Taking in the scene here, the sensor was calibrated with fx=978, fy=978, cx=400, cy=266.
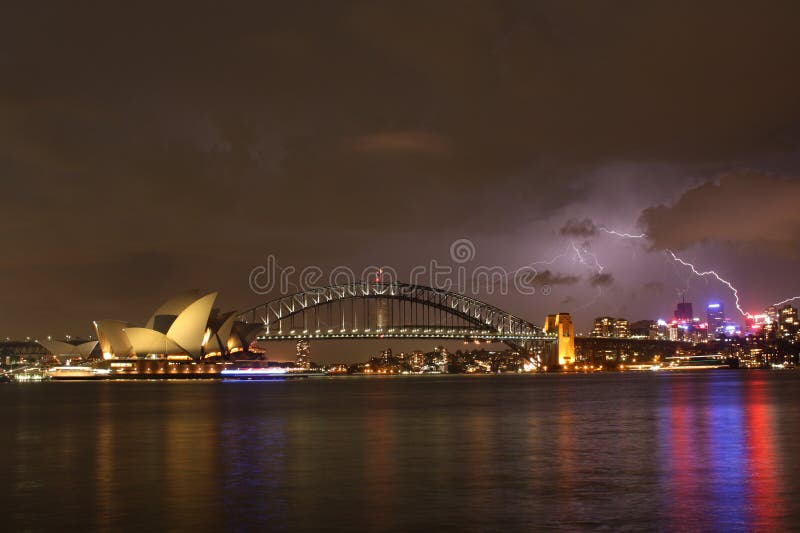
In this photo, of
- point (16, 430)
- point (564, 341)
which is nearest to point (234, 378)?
point (564, 341)

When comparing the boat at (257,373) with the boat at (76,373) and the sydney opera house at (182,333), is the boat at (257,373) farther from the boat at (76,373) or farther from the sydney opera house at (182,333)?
the boat at (76,373)

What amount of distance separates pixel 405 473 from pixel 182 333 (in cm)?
10454

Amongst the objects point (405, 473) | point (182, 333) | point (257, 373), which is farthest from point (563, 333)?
point (405, 473)

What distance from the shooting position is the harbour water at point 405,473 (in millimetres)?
17203

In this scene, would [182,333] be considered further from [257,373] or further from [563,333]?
[563,333]

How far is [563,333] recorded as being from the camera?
165m

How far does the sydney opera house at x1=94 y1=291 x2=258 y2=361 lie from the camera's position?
122 meters

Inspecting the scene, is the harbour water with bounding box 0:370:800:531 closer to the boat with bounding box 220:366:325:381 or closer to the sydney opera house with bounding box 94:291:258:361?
the sydney opera house with bounding box 94:291:258:361

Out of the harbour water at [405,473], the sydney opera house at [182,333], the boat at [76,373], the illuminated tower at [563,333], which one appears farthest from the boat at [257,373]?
the harbour water at [405,473]

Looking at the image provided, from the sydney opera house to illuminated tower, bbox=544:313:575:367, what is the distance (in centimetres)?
5237

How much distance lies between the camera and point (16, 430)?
39812 mm

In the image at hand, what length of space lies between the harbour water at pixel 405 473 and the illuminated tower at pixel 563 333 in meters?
121

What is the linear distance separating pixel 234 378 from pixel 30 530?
4732 inches

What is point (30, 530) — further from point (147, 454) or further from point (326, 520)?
point (147, 454)
